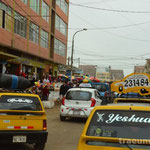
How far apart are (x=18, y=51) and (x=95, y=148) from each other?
25.2 m

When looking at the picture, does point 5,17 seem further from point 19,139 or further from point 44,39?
point 19,139

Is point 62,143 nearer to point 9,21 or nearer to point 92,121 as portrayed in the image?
point 92,121

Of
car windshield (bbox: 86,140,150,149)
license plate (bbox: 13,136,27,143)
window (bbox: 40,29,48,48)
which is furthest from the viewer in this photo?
window (bbox: 40,29,48,48)

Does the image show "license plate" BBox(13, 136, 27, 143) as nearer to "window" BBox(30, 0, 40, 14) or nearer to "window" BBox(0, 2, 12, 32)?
"window" BBox(0, 2, 12, 32)

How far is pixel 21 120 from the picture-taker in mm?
6723

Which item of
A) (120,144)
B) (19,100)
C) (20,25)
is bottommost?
(120,144)

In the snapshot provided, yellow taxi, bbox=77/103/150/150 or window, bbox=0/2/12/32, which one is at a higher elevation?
window, bbox=0/2/12/32

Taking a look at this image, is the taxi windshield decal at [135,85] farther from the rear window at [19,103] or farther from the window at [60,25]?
the window at [60,25]

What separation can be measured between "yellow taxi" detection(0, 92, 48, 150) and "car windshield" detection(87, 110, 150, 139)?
2.93 m

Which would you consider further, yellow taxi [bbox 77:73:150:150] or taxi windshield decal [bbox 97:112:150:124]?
taxi windshield decal [bbox 97:112:150:124]

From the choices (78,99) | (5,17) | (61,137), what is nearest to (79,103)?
(78,99)

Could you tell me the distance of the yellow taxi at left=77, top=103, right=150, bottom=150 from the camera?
3.79 meters

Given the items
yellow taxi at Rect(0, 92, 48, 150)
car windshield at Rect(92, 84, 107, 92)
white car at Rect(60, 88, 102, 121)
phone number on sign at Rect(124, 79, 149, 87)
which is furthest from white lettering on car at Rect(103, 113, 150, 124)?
car windshield at Rect(92, 84, 107, 92)

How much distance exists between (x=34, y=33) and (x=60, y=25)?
13.1 m
